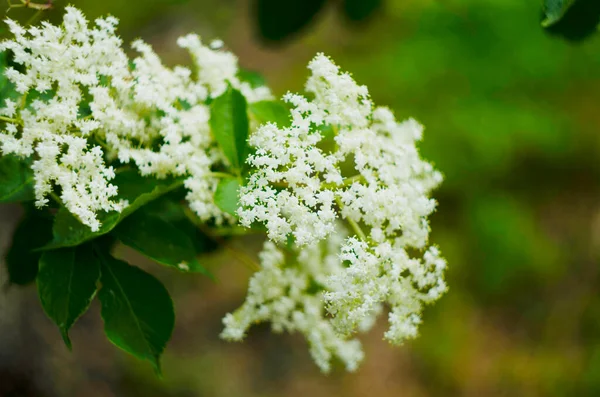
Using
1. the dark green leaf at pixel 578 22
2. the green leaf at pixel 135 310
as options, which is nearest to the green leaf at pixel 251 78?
the green leaf at pixel 135 310

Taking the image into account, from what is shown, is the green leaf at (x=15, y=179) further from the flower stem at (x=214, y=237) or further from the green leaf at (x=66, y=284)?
the flower stem at (x=214, y=237)

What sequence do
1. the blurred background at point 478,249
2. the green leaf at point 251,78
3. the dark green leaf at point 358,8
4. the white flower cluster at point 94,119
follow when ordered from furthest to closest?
the blurred background at point 478,249 → the dark green leaf at point 358,8 → the green leaf at point 251,78 → the white flower cluster at point 94,119

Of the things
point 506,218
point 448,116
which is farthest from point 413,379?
point 448,116

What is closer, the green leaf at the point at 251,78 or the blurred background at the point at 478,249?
the green leaf at the point at 251,78

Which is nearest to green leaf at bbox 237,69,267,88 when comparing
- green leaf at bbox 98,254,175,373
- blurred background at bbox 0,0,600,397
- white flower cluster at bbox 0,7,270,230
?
white flower cluster at bbox 0,7,270,230

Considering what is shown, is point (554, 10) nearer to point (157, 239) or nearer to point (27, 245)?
point (157, 239)

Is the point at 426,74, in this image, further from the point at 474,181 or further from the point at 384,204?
the point at 384,204

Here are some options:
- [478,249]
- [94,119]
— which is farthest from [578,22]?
[478,249]
